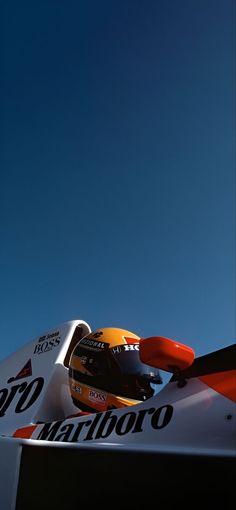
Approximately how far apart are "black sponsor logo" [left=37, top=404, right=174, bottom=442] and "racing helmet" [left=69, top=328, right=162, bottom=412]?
0.32m

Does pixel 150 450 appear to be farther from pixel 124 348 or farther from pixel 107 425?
pixel 124 348

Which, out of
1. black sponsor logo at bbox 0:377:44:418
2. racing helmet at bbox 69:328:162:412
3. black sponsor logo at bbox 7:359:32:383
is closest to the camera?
racing helmet at bbox 69:328:162:412

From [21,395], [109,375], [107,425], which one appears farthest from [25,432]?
[107,425]

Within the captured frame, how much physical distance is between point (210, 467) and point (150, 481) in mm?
306

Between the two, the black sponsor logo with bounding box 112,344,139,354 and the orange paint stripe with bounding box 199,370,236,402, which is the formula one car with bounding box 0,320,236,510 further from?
the black sponsor logo with bounding box 112,344,139,354

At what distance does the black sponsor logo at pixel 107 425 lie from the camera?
2668 mm

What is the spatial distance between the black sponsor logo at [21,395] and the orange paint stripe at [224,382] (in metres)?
1.80

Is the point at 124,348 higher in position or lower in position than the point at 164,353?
higher

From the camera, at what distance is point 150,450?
6.87 feet

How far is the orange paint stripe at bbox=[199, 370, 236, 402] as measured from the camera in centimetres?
242

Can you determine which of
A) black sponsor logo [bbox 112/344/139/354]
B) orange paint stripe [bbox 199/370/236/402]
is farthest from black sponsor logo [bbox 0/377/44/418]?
orange paint stripe [bbox 199/370/236/402]

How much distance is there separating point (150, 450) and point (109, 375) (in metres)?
1.36

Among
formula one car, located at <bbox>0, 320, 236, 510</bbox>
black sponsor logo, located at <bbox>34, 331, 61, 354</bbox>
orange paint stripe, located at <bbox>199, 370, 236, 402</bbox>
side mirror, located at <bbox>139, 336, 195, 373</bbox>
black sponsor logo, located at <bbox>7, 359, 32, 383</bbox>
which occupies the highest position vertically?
black sponsor logo, located at <bbox>34, 331, 61, 354</bbox>

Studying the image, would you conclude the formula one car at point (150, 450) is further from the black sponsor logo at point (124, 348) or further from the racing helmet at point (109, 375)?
the black sponsor logo at point (124, 348)
